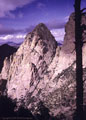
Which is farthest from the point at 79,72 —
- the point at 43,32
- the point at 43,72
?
the point at 43,32

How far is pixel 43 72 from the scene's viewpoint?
2431 inches

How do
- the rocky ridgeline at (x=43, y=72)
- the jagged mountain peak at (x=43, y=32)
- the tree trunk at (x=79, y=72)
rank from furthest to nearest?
the jagged mountain peak at (x=43, y=32), the rocky ridgeline at (x=43, y=72), the tree trunk at (x=79, y=72)

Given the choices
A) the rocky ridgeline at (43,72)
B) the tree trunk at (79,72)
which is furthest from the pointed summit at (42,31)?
the tree trunk at (79,72)

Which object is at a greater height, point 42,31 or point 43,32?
point 42,31

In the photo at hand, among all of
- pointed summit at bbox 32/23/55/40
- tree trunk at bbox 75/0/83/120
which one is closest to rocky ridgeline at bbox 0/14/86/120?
pointed summit at bbox 32/23/55/40

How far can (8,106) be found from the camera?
15.6 metres

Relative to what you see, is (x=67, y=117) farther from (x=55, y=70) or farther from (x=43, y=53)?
(x=43, y=53)

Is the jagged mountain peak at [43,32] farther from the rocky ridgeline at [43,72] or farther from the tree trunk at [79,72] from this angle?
the tree trunk at [79,72]

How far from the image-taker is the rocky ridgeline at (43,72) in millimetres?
50000

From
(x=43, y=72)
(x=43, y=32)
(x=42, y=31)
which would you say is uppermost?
(x=42, y=31)

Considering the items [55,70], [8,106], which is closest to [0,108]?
[8,106]

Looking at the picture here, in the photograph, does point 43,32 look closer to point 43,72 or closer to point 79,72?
point 43,72

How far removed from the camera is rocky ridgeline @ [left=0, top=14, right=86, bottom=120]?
164 ft

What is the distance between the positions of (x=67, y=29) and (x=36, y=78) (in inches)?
714
